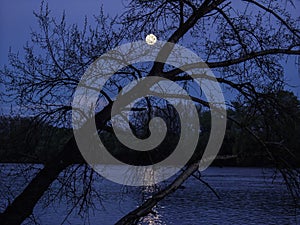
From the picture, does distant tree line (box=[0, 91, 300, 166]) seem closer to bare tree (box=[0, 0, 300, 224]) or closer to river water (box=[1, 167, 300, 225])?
bare tree (box=[0, 0, 300, 224])

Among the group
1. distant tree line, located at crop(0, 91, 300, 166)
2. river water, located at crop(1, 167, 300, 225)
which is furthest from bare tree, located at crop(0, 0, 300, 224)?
river water, located at crop(1, 167, 300, 225)

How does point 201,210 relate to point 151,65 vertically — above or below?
below

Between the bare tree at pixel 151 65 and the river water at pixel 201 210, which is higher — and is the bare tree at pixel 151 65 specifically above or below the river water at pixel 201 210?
above

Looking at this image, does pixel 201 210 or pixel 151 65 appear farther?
pixel 201 210

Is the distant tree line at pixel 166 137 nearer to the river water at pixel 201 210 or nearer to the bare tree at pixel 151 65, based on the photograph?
the bare tree at pixel 151 65

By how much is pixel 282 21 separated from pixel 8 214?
4109mm

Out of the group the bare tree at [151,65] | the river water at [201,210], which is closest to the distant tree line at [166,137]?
the bare tree at [151,65]

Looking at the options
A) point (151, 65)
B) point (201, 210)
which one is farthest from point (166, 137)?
point (201, 210)

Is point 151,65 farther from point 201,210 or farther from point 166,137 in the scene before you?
point 201,210

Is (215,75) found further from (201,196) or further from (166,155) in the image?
(201,196)

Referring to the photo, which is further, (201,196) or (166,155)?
(201,196)

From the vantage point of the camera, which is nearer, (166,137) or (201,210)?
(166,137)

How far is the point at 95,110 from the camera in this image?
582 cm

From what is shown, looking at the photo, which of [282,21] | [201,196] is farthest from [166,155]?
[201,196]
